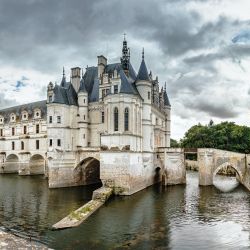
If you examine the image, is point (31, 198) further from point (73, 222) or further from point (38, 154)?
point (38, 154)

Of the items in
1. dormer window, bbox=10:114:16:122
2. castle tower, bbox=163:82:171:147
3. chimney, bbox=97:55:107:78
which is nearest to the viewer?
chimney, bbox=97:55:107:78

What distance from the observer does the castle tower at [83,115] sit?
43.5 metres

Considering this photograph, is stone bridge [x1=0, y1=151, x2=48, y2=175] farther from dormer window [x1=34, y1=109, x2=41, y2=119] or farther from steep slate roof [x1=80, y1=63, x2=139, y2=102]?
steep slate roof [x1=80, y1=63, x2=139, y2=102]

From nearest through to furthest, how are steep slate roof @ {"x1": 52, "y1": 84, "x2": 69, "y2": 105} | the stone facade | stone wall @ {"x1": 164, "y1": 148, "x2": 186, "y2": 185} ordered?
1. steep slate roof @ {"x1": 52, "y1": 84, "x2": 69, "y2": 105}
2. stone wall @ {"x1": 164, "y1": 148, "x2": 186, "y2": 185}
3. the stone facade

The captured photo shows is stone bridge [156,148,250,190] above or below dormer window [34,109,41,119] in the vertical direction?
below

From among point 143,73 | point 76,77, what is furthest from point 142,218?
point 76,77

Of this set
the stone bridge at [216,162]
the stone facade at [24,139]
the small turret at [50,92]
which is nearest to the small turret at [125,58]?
the small turret at [50,92]

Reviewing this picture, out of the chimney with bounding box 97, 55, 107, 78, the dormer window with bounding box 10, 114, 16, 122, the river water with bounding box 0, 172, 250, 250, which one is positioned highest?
the chimney with bounding box 97, 55, 107, 78

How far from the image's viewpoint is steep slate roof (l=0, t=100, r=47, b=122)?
5844 centimetres

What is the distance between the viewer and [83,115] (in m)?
43.8

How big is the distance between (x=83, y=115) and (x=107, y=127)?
309 inches

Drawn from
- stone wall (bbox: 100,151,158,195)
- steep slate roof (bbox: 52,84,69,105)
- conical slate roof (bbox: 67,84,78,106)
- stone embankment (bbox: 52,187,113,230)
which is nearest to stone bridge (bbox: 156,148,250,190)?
stone wall (bbox: 100,151,158,195)

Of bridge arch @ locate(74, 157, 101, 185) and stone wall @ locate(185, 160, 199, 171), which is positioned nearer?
bridge arch @ locate(74, 157, 101, 185)

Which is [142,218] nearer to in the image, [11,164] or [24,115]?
[24,115]
